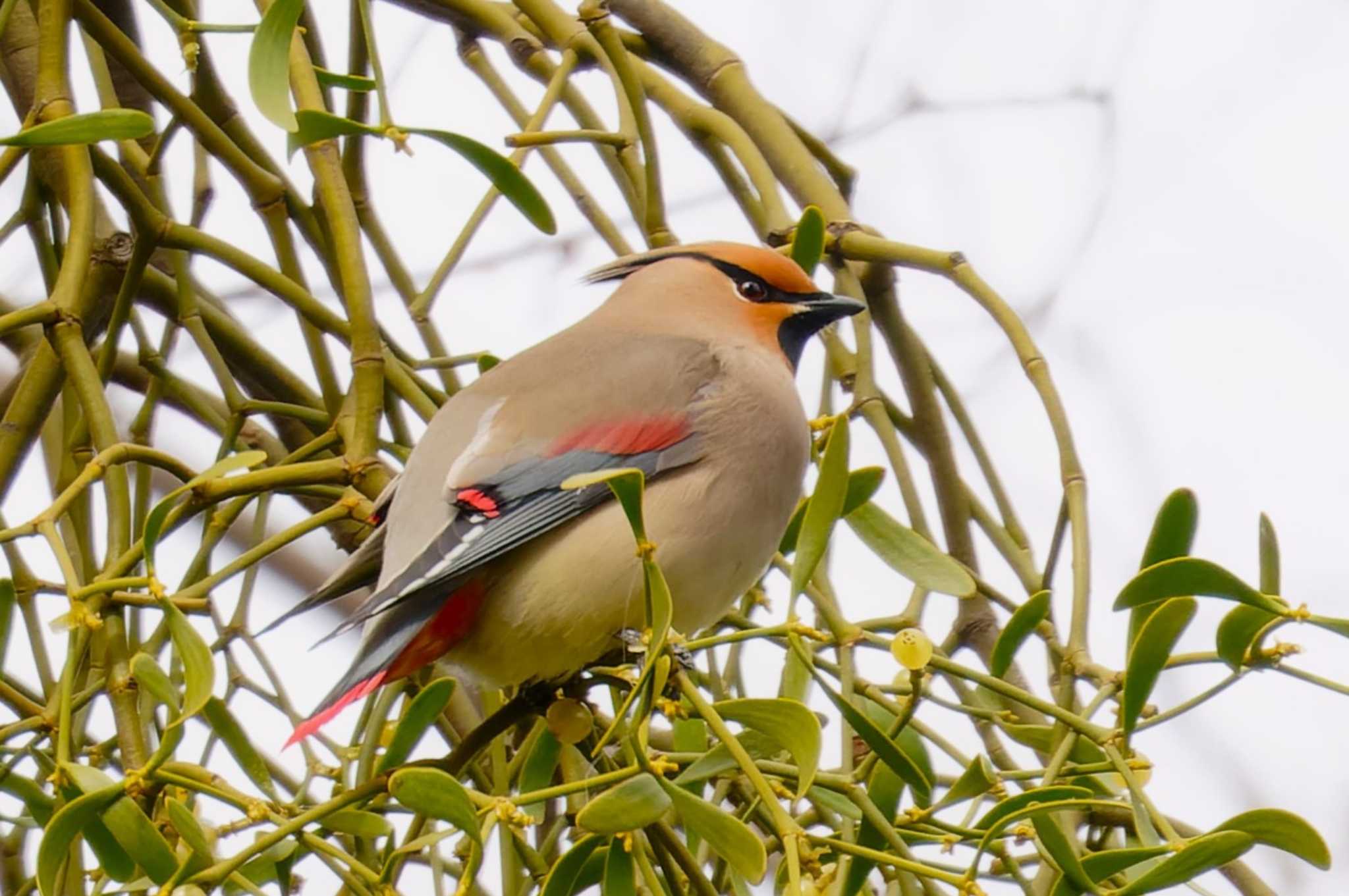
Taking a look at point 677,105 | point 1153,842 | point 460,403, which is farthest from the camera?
point 677,105

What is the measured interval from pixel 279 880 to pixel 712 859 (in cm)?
46

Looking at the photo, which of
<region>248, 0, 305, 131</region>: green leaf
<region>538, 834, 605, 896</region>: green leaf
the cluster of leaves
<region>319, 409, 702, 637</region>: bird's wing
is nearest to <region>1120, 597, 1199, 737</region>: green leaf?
the cluster of leaves

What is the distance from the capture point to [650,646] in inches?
44.7

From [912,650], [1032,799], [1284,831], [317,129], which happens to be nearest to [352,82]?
[317,129]

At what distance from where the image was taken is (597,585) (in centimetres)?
172

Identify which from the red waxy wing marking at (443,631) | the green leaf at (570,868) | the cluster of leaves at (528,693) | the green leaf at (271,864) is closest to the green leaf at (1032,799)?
the cluster of leaves at (528,693)

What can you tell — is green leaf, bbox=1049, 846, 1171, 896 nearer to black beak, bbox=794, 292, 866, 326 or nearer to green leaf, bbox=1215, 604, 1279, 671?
green leaf, bbox=1215, 604, 1279, 671

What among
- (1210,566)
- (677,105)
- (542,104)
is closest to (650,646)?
(1210,566)

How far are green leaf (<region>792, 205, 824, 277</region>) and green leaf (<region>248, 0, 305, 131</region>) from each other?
509 millimetres

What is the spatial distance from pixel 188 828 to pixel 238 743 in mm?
221

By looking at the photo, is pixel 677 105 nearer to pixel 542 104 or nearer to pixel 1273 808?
pixel 542 104

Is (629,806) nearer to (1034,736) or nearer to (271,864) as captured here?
(271,864)

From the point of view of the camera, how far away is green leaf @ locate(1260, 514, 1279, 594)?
51.0 inches

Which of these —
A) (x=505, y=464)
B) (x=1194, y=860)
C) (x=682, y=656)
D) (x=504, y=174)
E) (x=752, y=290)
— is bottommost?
(x=1194, y=860)
